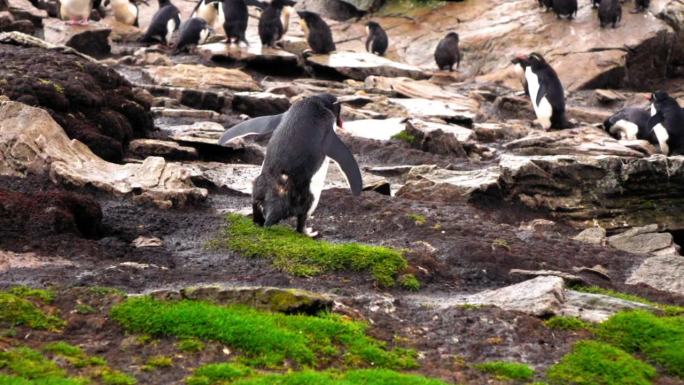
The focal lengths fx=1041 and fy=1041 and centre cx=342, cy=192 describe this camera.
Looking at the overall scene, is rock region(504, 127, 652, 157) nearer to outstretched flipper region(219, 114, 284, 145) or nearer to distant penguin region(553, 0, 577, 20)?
outstretched flipper region(219, 114, 284, 145)

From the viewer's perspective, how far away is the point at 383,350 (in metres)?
6.81

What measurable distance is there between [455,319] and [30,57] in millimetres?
8546

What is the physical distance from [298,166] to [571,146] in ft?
25.3

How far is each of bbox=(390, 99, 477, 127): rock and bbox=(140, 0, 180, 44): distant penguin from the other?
29.3 feet

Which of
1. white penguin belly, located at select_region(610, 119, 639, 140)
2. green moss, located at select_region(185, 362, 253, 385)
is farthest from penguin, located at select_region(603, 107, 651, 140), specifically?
green moss, located at select_region(185, 362, 253, 385)

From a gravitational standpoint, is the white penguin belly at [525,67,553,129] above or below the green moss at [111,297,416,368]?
below

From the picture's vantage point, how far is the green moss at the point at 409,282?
8.60m

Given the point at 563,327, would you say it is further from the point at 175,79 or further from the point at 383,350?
the point at 175,79

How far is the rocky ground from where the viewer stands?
7.23 metres

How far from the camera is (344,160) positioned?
10.0 m

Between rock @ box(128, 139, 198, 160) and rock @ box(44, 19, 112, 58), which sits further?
rock @ box(44, 19, 112, 58)

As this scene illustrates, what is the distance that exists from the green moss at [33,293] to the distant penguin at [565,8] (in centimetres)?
2321

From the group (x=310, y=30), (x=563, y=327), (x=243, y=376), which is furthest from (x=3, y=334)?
(x=310, y=30)

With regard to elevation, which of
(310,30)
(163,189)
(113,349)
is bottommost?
(310,30)
